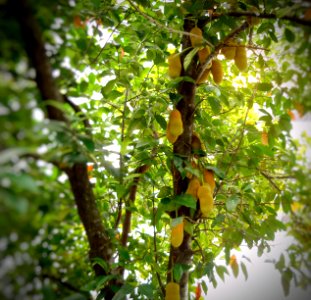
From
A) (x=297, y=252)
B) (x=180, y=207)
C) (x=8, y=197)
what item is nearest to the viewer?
(x=8, y=197)

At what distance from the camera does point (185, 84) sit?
0.79 metres

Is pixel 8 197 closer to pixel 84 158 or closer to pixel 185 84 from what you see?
pixel 84 158

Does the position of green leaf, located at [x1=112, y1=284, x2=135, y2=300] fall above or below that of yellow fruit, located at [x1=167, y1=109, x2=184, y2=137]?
below

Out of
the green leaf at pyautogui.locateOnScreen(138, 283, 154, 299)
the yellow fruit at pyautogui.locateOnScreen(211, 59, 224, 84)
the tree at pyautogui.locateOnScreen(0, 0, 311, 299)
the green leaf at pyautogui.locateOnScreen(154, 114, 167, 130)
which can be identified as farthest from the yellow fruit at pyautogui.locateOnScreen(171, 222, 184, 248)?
the yellow fruit at pyautogui.locateOnScreen(211, 59, 224, 84)

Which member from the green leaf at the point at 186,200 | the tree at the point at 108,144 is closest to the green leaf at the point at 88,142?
the tree at the point at 108,144

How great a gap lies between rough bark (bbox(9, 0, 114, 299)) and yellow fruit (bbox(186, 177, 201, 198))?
0.23m

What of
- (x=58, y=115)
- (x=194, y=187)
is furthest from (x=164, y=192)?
(x=58, y=115)

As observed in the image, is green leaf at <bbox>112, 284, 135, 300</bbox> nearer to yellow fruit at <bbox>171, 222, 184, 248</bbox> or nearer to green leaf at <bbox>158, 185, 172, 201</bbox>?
yellow fruit at <bbox>171, 222, 184, 248</bbox>

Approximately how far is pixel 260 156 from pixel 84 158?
1.60 ft

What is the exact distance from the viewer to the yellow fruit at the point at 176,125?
727 millimetres

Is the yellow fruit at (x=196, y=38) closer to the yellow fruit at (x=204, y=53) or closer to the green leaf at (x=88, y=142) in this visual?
the yellow fruit at (x=204, y=53)

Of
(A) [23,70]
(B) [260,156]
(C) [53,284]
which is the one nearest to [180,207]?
(B) [260,156]

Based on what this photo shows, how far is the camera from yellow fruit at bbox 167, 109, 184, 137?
727 millimetres

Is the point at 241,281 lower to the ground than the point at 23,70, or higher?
lower
